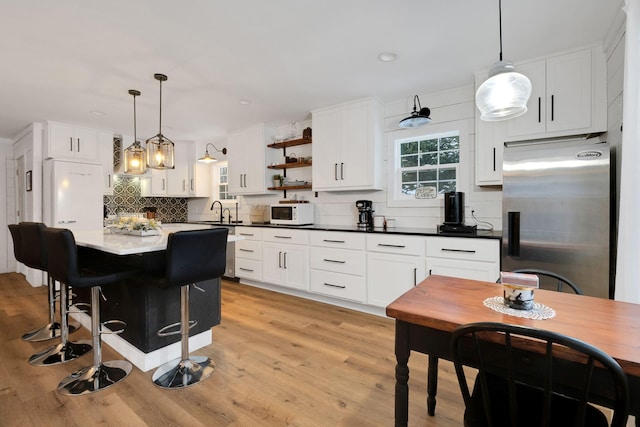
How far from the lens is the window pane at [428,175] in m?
3.56

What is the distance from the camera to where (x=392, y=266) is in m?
3.14

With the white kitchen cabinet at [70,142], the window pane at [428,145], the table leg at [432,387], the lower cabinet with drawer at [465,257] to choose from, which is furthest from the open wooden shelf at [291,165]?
the table leg at [432,387]

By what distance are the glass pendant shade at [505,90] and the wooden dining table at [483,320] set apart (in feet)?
2.80

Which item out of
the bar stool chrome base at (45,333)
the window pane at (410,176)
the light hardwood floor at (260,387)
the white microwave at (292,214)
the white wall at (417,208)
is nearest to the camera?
the light hardwood floor at (260,387)

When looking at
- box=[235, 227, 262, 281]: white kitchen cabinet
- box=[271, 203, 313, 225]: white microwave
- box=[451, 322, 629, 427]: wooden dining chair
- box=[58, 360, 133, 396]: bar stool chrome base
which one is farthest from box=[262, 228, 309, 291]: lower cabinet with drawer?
box=[451, 322, 629, 427]: wooden dining chair

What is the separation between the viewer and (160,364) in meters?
2.25

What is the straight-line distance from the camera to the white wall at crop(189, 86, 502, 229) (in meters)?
3.22

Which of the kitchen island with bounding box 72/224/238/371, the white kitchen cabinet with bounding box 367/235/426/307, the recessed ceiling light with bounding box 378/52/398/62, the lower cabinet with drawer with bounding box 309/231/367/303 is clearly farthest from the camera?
the lower cabinet with drawer with bounding box 309/231/367/303

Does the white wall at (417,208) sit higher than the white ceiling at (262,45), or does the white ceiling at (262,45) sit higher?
the white ceiling at (262,45)

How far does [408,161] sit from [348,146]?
0.75m

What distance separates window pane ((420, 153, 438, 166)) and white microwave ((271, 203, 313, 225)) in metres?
1.58

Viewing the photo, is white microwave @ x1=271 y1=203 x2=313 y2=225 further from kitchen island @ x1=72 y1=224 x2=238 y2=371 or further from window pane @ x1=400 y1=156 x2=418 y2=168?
kitchen island @ x1=72 y1=224 x2=238 y2=371

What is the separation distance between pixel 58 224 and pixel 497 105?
5.45 meters

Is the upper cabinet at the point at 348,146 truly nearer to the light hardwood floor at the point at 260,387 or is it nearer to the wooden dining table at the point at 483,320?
the light hardwood floor at the point at 260,387
